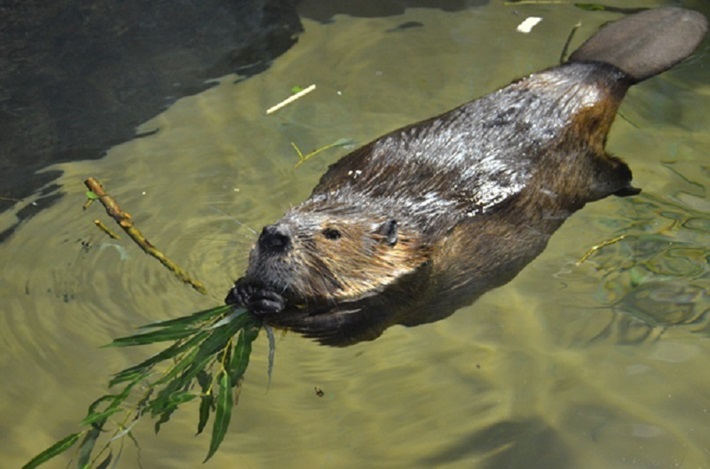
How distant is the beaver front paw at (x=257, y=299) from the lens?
3408 mm

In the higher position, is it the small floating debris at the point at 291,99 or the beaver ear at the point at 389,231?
the beaver ear at the point at 389,231

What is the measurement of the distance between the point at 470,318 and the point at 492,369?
0.93 feet

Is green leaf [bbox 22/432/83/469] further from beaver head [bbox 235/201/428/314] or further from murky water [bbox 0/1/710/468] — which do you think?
beaver head [bbox 235/201/428/314]

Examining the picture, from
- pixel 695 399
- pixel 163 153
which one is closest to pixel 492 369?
pixel 695 399

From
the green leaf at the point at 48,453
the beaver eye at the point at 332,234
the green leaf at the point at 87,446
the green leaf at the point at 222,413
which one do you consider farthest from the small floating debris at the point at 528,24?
the green leaf at the point at 48,453

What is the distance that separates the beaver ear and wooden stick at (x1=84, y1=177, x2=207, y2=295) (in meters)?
0.84

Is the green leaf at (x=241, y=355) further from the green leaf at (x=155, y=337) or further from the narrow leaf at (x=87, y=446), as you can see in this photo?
the narrow leaf at (x=87, y=446)

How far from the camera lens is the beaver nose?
336 cm

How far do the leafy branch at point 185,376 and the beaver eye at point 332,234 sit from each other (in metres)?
0.38

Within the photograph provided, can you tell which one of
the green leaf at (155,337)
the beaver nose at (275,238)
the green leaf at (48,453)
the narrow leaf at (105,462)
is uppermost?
the beaver nose at (275,238)

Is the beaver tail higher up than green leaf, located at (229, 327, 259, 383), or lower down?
higher up

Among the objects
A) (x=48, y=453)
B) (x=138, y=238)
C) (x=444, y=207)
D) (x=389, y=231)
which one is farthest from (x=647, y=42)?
(x=48, y=453)

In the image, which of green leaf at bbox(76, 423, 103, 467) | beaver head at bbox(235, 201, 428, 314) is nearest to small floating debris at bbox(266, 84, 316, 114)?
beaver head at bbox(235, 201, 428, 314)

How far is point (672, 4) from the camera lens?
5.99 m
